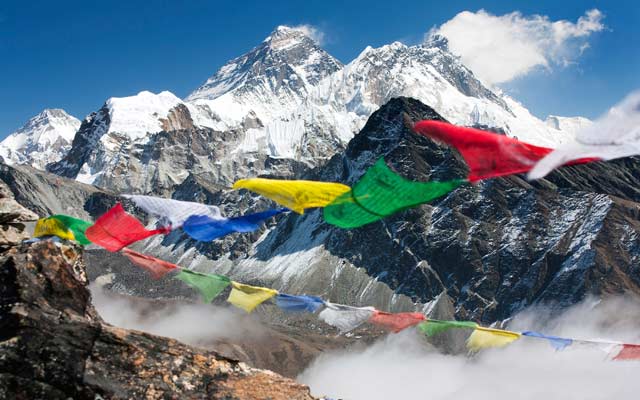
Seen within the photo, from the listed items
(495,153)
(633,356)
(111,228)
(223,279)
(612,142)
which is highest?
(111,228)

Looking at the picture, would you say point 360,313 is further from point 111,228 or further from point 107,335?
point 107,335

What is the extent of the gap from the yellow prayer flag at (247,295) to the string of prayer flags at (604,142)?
10.8 m

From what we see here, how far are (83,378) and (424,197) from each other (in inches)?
262

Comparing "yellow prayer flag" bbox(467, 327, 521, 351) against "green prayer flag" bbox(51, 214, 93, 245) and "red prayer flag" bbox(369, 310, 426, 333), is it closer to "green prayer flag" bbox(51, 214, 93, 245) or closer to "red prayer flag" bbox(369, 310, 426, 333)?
"red prayer flag" bbox(369, 310, 426, 333)

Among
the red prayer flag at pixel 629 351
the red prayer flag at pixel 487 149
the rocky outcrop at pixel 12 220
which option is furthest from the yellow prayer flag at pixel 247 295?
the red prayer flag at pixel 629 351

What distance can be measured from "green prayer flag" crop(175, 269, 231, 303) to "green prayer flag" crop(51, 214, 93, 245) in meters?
2.85

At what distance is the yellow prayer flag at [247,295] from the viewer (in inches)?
727

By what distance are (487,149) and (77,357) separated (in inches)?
277

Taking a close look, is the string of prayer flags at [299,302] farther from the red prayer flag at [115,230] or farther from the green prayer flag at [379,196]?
the green prayer flag at [379,196]

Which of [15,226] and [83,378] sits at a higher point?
[15,226]

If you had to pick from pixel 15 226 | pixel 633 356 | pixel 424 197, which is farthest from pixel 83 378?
pixel 633 356

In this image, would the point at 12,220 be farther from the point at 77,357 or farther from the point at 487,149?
the point at 487,149

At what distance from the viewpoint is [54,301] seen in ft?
32.2

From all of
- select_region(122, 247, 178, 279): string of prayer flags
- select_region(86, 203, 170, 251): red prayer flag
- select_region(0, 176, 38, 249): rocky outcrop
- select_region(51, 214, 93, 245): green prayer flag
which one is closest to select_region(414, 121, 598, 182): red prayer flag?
select_region(86, 203, 170, 251): red prayer flag
